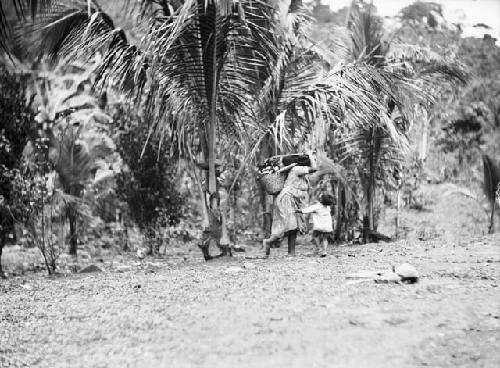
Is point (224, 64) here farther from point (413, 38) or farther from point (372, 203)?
point (413, 38)

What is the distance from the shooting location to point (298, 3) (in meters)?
11.2

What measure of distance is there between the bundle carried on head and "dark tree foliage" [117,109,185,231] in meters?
2.33

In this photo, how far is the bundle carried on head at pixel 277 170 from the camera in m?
8.25

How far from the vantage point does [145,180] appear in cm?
1023

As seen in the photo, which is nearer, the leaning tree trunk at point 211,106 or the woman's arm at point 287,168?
the leaning tree trunk at point 211,106

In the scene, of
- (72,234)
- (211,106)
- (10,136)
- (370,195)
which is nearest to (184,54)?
(211,106)

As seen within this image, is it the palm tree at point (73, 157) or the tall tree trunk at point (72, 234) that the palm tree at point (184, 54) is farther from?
the tall tree trunk at point (72, 234)

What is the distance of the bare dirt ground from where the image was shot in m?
3.34

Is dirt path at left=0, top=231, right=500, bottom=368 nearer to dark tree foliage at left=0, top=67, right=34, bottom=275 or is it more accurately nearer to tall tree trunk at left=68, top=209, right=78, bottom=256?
dark tree foliage at left=0, top=67, right=34, bottom=275

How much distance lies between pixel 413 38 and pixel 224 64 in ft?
55.5

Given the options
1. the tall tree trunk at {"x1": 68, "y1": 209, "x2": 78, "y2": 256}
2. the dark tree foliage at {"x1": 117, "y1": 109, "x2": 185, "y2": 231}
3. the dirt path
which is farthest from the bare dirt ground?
the tall tree trunk at {"x1": 68, "y1": 209, "x2": 78, "y2": 256}

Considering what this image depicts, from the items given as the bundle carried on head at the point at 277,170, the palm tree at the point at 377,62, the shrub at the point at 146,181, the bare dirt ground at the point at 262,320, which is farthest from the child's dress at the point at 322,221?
the shrub at the point at 146,181

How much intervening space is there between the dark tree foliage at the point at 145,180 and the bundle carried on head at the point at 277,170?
91.7 inches

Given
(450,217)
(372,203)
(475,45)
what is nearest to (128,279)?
(372,203)
